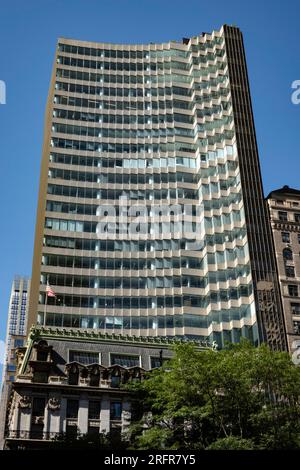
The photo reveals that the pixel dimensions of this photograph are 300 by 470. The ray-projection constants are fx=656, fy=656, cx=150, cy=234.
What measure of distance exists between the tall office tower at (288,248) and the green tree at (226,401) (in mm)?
37605

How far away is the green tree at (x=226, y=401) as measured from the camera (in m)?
50.7

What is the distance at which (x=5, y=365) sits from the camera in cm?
16162

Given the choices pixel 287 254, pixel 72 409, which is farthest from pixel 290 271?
pixel 72 409

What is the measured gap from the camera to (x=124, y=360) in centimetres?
6731

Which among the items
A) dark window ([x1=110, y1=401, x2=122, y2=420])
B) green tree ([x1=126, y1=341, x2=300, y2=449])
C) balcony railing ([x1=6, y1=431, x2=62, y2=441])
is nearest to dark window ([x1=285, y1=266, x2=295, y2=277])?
dark window ([x1=110, y1=401, x2=122, y2=420])

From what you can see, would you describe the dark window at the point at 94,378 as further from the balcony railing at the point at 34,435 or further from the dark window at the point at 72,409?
the balcony railing at the point at 34,435

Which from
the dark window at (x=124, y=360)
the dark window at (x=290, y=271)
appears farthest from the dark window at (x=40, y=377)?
the dark window at (x=290, y=271)

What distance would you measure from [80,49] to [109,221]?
36.8 meters

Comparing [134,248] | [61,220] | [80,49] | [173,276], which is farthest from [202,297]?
[80,49]

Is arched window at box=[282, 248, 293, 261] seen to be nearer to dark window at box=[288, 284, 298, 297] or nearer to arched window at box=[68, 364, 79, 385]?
dark window at box=[288, 284, 298, 297]

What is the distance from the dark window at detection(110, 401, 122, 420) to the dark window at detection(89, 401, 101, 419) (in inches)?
48.0

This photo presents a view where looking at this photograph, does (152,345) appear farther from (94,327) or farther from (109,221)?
(109,221)

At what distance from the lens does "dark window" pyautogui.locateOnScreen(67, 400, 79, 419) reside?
198 ft

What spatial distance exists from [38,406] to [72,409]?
125 inches
